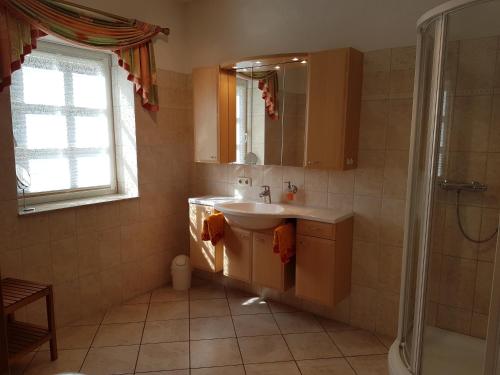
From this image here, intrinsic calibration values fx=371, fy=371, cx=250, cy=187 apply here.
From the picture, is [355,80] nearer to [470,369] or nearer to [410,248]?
[410,248]

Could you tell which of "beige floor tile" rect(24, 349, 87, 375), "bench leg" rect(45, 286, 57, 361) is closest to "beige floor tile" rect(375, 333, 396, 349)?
"beige floor tile" rect(24, 349, 87, 375)

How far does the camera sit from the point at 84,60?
3.08 metres

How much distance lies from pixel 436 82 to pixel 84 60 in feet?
8.78

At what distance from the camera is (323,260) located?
2.64 metres

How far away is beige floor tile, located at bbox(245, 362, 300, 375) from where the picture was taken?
2325 mm

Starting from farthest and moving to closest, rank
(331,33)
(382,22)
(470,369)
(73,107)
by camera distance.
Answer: (73,107) < (331,33) < (382,22) < (470,369)

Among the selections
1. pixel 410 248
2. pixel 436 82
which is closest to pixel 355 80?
pixel 436 82

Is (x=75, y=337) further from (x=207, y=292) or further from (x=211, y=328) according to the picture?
(x=207, y=292)

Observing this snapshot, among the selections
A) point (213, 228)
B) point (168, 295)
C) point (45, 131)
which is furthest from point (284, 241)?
point (45, 131)

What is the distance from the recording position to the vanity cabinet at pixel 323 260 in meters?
2.61

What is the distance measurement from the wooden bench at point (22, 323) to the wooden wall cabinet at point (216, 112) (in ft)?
5.43

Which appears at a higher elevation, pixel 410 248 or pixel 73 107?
pixel 73 107

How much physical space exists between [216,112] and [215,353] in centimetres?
191

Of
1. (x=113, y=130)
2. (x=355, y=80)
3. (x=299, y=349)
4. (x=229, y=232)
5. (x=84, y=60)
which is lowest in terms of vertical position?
(x=299, y=349)
